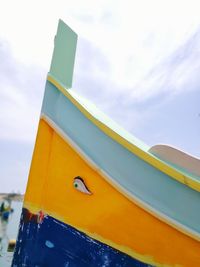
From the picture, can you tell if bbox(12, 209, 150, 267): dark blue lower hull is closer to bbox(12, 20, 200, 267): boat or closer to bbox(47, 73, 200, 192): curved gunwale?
bbox(12, 20, 200, 267): boat

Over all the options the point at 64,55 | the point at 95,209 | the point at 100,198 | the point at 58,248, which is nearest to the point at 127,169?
the point at 100,198

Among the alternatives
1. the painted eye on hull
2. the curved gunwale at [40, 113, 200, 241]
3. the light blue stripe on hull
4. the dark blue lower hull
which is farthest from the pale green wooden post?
the dark blue lower hull

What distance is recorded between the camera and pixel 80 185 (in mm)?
2857

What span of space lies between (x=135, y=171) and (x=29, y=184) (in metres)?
1.21

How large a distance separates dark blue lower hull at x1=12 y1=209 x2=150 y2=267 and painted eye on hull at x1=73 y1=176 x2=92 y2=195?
370mm

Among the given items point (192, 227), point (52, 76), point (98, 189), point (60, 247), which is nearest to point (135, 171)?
point (98, 189)

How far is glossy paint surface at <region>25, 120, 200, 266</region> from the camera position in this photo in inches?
96.7

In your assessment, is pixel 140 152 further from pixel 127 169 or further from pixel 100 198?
pixel 100 198

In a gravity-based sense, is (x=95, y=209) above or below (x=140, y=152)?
below

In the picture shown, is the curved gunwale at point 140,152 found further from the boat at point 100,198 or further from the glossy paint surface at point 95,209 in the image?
the glossy paint surface at point 95,209

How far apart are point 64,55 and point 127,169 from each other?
1715mm

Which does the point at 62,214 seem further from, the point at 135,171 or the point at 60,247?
the point at 135,171

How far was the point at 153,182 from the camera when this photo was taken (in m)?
2.61

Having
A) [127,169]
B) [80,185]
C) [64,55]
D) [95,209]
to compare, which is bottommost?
[95,209]
